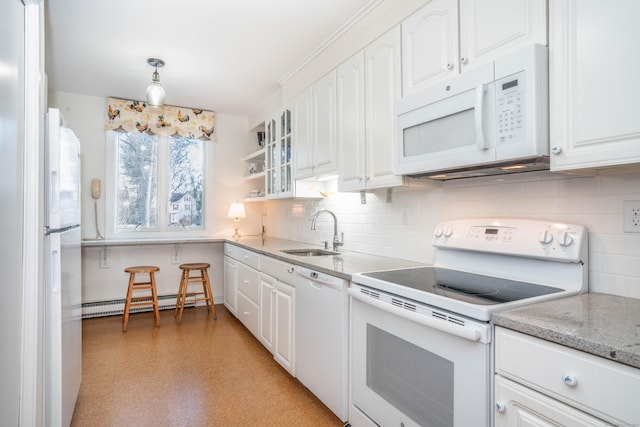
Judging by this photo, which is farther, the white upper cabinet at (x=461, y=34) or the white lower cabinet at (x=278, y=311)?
the white lower cabinet at (x=278, y=311)

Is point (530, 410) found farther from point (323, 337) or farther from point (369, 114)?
point (369, 114)


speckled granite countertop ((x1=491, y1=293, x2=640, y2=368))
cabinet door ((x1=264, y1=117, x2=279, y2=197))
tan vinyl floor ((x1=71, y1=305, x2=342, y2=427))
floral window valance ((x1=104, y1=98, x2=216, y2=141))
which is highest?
floral window valance ((x1=104, y1=98, x2=216, y2=141))

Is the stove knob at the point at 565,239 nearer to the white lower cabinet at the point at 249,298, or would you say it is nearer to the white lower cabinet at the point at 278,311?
the white lower cabinet at the point at 278,311

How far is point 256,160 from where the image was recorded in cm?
483

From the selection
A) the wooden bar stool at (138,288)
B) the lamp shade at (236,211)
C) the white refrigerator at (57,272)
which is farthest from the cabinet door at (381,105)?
the wooden bar stool at (138,288)

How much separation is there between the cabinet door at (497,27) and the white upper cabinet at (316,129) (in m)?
1.18

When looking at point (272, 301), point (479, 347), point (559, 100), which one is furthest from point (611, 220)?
point (272, 301)

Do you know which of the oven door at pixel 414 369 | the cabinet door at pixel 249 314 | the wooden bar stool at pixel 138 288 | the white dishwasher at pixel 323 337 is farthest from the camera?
the wooden bar stool at pixel 138 288

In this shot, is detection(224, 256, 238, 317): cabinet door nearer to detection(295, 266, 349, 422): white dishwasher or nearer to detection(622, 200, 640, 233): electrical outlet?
detection(295, 266, 349, 422): white dishwasher

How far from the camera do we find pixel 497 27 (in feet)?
4.76

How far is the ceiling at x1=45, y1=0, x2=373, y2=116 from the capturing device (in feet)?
7.54

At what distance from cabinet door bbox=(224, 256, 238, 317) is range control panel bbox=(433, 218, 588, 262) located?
252 centimetres

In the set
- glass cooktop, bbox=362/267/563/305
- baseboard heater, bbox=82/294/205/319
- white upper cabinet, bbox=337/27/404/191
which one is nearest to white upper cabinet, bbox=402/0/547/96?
white upper cabinet, bbox=337/27/404/191

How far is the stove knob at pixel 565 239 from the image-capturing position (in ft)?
4.68
